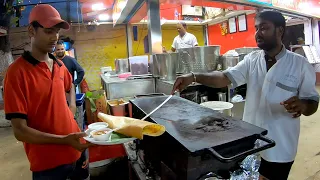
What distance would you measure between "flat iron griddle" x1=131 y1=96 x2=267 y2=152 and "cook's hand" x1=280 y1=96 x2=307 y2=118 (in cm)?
45

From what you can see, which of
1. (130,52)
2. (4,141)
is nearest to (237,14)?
(130,52)

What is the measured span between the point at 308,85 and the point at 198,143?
106cm

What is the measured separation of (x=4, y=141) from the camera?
16.5ft

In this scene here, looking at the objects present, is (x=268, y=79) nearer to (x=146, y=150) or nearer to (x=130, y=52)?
(x=146, y=150)

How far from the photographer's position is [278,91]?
161cm

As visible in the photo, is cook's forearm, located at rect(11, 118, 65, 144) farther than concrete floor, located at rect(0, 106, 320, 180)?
No

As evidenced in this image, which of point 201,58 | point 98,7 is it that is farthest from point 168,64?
point 98,7

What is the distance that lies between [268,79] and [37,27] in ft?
5.33

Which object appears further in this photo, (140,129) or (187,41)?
(187,41)

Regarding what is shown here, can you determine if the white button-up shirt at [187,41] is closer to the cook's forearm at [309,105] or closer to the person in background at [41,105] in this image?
the cook's forearm at [309,105]

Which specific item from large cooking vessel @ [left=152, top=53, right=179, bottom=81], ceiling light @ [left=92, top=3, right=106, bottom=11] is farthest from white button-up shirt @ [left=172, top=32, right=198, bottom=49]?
ceiling light @ [left=92, top=3, right=106, bottom=11]

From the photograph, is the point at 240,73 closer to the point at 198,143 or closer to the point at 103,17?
the point at 198,143

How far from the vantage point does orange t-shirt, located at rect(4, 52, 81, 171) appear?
4.13ft

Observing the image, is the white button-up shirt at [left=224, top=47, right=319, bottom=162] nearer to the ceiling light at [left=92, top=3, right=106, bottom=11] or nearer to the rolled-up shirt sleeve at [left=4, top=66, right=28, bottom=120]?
the rolled-up shirt sleeve at [left=4, top=66, right=28, bottom=120]
